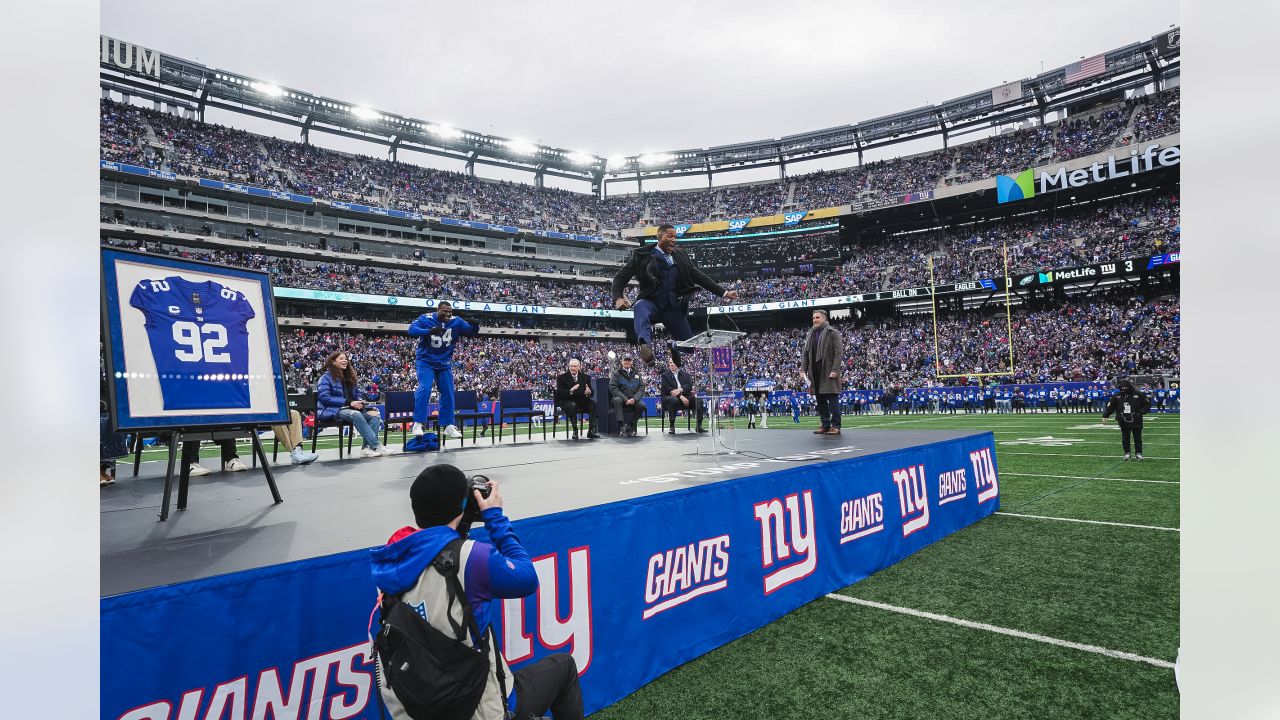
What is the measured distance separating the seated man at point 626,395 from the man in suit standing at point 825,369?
2965 mm

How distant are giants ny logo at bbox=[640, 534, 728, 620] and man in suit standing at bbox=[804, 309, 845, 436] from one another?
191 inches

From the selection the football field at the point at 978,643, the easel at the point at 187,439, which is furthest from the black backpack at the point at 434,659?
the easel at the point at 187,439

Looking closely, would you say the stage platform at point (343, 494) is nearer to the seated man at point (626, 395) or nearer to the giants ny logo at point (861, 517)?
the giants ny logo at point (861, 517)

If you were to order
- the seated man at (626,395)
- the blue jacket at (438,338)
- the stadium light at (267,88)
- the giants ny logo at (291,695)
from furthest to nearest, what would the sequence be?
the stadium light at (267,88), the seated man at (626,395), the blue jacket at (438,338), the giants ny logo at (291,695)

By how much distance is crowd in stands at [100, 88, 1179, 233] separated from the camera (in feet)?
118

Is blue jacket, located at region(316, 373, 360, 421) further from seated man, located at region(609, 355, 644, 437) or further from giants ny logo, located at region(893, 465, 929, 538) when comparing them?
giants ny logo, located at region(893, 465, 929, 538)

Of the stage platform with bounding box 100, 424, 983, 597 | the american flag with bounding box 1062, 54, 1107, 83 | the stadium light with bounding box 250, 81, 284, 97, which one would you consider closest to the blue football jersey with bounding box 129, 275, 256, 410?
the stage platform with bounding box 100, 424, 983, 597

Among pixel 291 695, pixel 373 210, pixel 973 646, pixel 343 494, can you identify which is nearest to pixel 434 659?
pixel 291 695

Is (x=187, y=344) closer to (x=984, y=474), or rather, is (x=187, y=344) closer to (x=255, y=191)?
(x=984, y=474)

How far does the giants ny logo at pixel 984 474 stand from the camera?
21.8ft

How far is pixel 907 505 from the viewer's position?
5.43m

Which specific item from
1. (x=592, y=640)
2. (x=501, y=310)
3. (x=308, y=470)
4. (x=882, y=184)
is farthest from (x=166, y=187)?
(x=882, y=184)

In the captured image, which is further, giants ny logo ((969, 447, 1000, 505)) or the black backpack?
giants ny logo ((969, 447, 1000, 505))

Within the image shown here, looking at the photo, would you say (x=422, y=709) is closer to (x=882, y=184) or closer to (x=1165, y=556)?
(x=1165, y=556)
